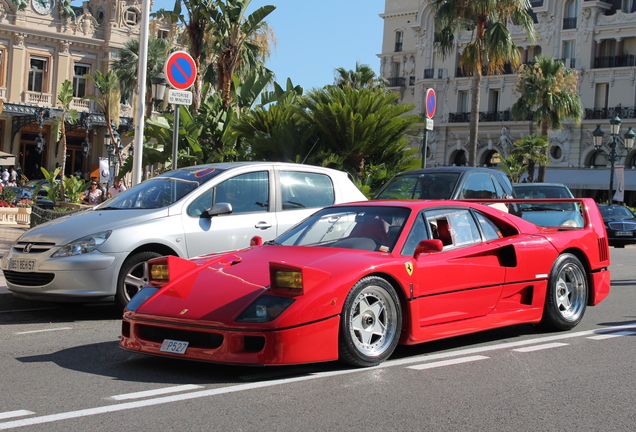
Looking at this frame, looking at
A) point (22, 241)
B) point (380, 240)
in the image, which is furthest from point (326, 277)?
point (22, 241)

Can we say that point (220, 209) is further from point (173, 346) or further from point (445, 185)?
point (445, 185)

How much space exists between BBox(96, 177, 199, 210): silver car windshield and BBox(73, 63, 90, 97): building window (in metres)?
47.0

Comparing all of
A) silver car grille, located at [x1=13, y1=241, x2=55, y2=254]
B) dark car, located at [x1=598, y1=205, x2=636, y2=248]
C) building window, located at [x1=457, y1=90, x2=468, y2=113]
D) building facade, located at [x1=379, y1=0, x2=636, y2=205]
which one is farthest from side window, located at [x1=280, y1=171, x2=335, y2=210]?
building window, located at [x1=457, y1=90, x2=468, y2=113]

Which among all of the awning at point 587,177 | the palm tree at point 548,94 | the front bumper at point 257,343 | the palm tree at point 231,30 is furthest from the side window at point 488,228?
the awning at point 587,177

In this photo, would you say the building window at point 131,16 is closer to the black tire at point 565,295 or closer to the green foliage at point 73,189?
the green foliage at point 73,189

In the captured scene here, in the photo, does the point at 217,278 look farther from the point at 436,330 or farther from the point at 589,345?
the point at 589,345

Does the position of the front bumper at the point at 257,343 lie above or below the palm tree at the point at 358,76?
below

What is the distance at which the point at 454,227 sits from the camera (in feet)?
23.0

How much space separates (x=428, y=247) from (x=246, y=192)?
11.5ft

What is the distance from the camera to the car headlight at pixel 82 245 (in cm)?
807

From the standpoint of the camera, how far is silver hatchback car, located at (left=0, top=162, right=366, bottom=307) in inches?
317

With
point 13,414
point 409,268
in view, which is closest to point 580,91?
point 409,268

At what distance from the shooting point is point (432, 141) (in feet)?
230

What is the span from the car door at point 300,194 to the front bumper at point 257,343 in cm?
383
